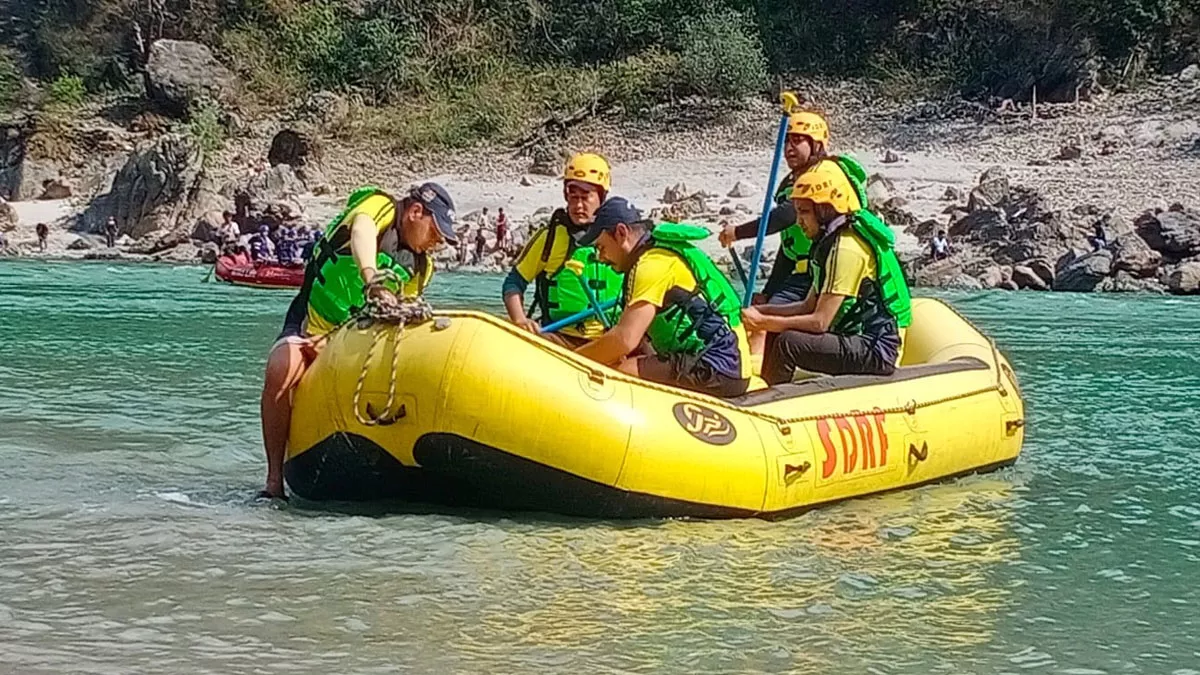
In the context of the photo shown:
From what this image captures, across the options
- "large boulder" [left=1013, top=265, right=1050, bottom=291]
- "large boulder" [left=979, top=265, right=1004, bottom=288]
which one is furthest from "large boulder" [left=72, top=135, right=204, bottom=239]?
"large boulder" [left=1013, top=265, right=1050, bottom=291]

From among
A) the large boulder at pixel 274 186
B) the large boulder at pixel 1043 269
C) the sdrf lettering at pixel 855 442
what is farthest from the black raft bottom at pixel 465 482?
the large boulder at pixel 274 186

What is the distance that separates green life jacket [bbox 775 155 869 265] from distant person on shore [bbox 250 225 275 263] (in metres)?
16.4

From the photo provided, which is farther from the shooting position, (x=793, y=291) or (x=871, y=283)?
(x=793, y=291)

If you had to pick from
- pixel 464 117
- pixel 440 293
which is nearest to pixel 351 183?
pixel 464 117

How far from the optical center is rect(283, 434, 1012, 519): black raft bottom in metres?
5.57

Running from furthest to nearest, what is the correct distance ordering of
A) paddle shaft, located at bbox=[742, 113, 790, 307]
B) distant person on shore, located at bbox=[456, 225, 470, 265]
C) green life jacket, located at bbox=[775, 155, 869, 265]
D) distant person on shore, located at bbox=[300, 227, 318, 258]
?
distant person on shore, located at bbox=[456, 225, 470, 265], distant person on shore, located at bbox=[300, 227, 318, 258], paddle shaft, located at bbox=[742, 113, 790, 307], green life jacket, located at bbox=[775, 155, 869, 265]

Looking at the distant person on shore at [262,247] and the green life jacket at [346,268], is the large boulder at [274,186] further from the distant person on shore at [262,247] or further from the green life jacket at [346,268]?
the green life jacket at [346,268]

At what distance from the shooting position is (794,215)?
7234mm

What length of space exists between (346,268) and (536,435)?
3.43 ft

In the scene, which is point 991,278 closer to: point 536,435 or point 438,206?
point 438,206

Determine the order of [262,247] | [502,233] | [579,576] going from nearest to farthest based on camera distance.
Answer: [579,576] < [262,247] < [502,233]

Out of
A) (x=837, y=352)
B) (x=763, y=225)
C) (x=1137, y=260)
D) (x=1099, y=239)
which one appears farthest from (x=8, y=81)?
(x=837, y=352)

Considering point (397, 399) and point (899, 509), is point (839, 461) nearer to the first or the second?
point (899, 509)

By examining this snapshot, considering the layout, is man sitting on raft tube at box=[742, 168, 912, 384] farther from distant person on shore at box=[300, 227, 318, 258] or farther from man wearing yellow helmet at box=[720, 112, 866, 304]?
distant person on shore at box=[300, 227, 318, 258]
